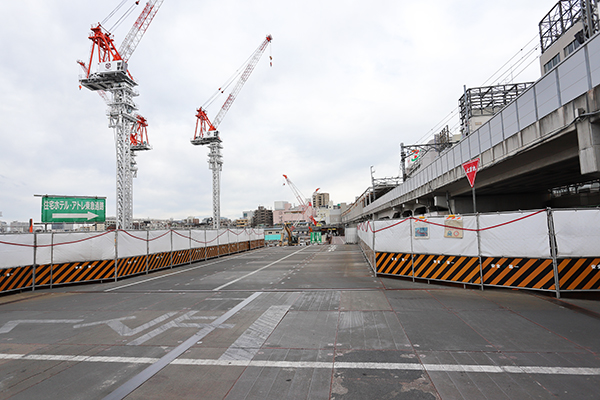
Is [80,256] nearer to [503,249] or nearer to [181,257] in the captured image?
[181,257]

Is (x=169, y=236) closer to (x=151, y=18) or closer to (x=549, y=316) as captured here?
(x=549, y=316)

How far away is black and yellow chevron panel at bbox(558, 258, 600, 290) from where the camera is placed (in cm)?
920

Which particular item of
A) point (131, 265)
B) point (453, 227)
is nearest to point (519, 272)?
point (453, 227)

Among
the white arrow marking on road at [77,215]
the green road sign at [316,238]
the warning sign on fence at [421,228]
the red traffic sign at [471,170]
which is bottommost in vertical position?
the green road sign at [316,238]

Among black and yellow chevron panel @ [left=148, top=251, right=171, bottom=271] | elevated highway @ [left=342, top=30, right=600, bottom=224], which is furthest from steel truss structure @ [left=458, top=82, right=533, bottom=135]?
black and yellow chevron panel @ [left=148, top=251, right=171, bottom=271]

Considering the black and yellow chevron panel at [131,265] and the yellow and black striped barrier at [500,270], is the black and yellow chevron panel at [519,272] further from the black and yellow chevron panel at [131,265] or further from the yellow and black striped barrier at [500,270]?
the black and yellow chevron panel at [131,265]

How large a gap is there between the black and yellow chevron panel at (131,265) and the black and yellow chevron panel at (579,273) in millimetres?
19298

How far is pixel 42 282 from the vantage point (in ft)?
46.7

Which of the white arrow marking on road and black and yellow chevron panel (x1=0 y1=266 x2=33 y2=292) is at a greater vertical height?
the white arrow marking on road

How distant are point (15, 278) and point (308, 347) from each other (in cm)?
1428

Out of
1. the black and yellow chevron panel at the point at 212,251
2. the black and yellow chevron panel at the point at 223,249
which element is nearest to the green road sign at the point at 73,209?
the black and yellow chevron panel at the point at 212,251

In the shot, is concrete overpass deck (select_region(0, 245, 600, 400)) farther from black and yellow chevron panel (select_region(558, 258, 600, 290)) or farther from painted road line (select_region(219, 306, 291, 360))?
black and yellow chevron panel (select_region(558, 258, 600, 290))

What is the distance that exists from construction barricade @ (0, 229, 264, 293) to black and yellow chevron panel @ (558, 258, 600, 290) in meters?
19.0

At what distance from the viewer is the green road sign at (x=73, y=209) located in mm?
19062
